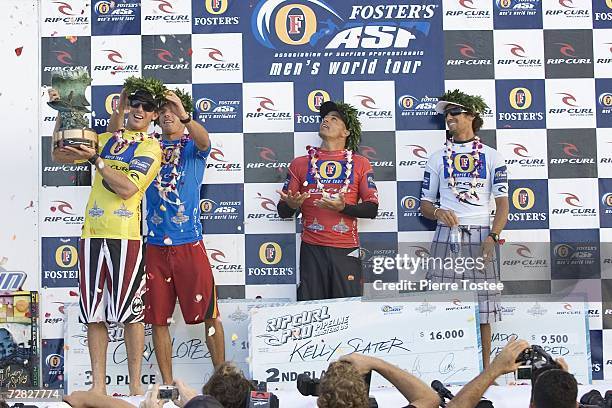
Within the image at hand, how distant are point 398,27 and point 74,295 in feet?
9.32

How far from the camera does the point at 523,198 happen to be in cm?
586

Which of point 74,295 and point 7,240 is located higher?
point 7,240

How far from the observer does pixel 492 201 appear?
227 inches

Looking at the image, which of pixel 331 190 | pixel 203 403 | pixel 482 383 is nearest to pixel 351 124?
pixel 331 190

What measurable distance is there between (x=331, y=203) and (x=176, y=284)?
1.10 meters

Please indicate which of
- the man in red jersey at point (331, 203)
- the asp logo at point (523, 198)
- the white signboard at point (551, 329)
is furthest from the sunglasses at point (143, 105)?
the white signboard at point (551, 329)

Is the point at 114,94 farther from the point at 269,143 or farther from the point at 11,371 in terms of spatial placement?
the point at 11,371

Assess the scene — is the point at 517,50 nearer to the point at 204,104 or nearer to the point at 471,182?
the point at 471,182

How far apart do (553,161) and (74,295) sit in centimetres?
336

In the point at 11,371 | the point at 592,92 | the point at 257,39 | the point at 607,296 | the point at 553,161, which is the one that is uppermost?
the point at 257,39

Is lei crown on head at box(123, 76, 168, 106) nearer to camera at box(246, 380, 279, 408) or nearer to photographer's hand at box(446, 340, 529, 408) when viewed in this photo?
camera at box(246, 380, 279, 408)

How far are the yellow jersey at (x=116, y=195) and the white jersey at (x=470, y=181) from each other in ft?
6.13

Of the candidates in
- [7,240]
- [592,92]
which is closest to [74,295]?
[7,240]

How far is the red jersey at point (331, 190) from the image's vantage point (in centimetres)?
561
